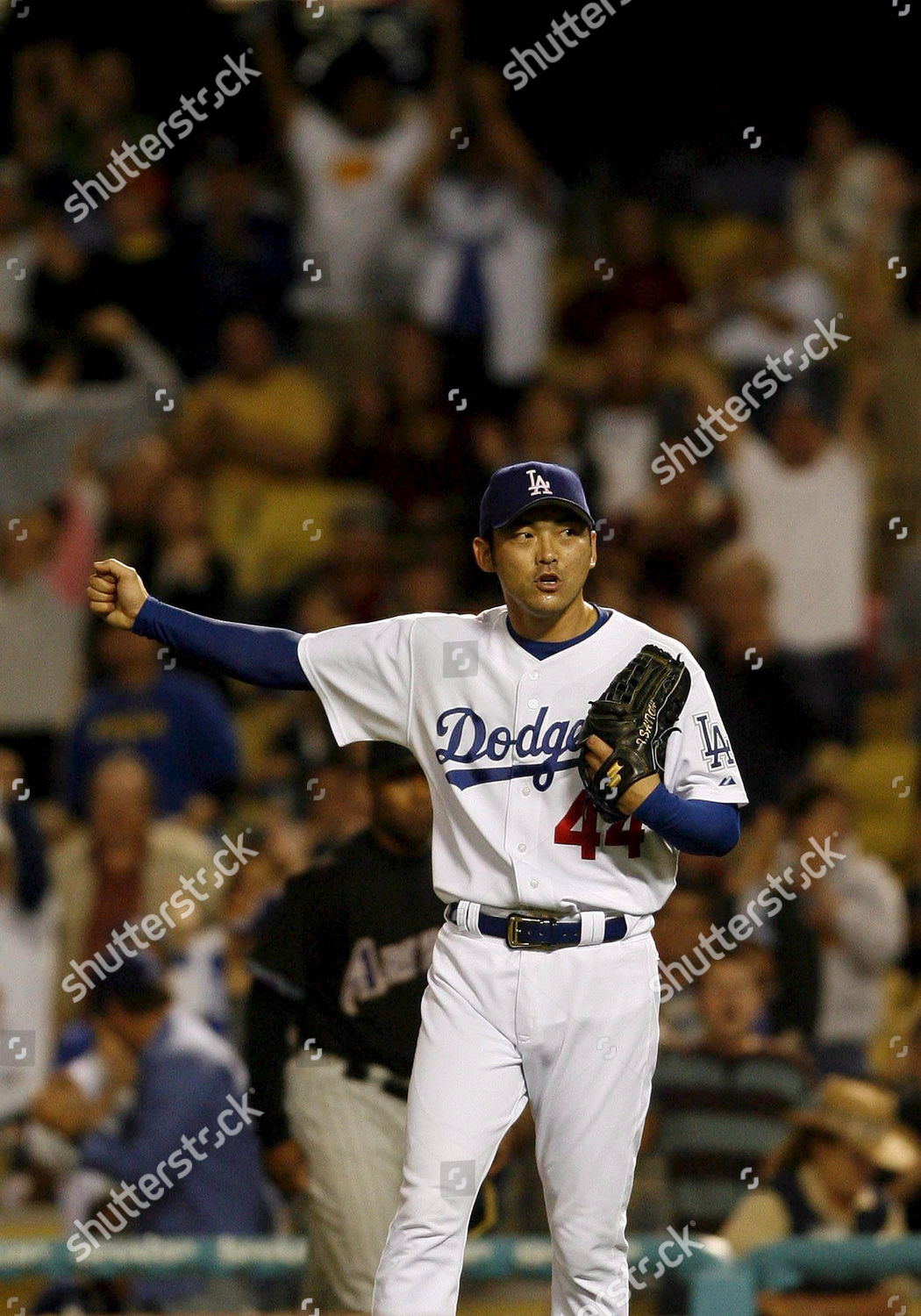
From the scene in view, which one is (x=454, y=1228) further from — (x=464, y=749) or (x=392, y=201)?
(x=392, y=201)

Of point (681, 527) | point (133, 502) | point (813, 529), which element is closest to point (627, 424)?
point (681, 527)

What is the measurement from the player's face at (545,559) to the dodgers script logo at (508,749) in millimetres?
188

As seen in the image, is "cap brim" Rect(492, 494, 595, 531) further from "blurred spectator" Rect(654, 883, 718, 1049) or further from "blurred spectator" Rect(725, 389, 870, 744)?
"blurred spectator" Rect(725, 389, 870, 744)

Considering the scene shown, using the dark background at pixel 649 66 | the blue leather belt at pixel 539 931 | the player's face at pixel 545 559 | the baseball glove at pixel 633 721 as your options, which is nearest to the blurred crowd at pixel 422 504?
the dark background at pixel 649 66

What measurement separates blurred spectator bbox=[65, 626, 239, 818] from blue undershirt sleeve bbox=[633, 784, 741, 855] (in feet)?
13.2

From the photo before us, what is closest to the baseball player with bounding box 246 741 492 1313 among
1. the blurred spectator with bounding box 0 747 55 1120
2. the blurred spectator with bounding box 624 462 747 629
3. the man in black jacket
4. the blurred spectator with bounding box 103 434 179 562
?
the man in black jacket

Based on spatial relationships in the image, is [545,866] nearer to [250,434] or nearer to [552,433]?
[552,433]

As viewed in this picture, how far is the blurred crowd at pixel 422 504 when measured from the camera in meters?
5.61

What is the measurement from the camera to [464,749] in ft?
11.2

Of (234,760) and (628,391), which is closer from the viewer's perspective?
(234,760)

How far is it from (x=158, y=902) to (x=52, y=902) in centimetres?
40

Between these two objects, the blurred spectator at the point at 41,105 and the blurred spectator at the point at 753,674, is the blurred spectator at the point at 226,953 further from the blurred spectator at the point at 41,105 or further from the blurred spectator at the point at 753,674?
the blurred spectator at the point at 41,105

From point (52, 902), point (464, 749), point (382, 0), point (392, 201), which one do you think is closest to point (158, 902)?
point (52, 902)

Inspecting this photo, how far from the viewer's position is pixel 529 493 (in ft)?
11.0
